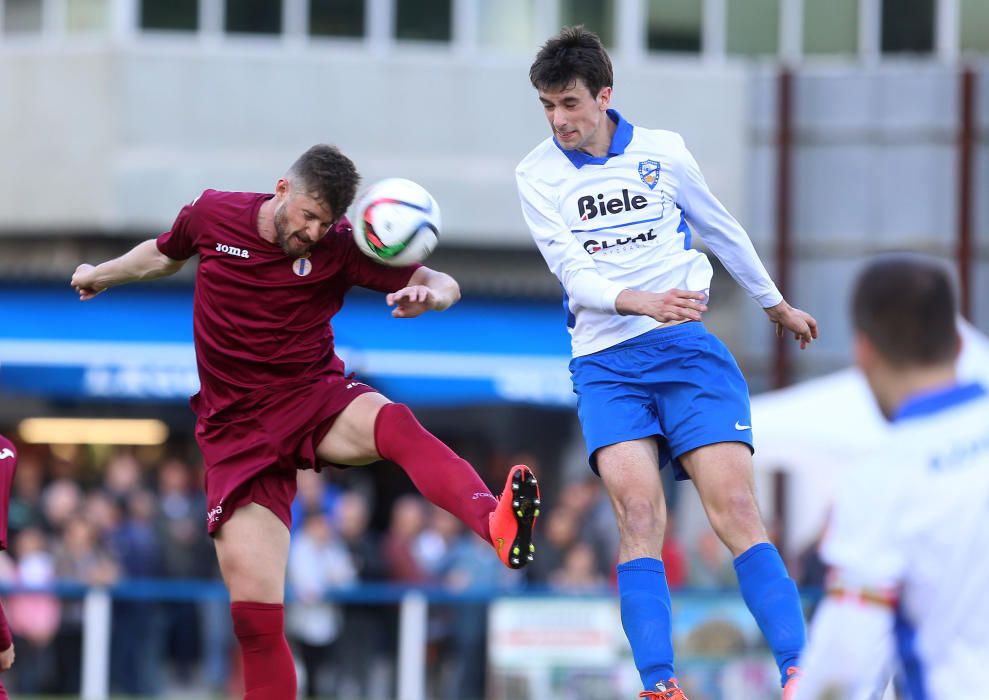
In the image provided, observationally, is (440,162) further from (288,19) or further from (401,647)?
(401,647)

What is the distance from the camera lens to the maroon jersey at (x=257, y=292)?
6.89 m

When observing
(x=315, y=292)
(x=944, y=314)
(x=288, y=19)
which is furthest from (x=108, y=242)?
(x=944, y=314)

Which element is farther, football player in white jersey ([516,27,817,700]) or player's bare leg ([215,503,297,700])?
player's bare leg ([215,503,297,700])

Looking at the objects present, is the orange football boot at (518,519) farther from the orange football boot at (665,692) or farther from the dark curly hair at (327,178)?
the dark curly hair at (327,178)

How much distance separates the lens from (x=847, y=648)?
4047 mm

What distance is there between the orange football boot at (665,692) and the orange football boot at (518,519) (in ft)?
2.20

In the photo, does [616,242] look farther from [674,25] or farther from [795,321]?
[674,25]

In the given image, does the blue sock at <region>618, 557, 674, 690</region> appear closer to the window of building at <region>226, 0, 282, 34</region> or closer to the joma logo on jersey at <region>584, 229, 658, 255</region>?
the joma logo on jersey at <region>584, 229, 658, 255</region>

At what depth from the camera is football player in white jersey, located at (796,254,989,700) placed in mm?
4020

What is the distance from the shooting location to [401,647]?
570 inches

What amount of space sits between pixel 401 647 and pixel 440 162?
31.5 feet

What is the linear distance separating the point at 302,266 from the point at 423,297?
744 millimetres

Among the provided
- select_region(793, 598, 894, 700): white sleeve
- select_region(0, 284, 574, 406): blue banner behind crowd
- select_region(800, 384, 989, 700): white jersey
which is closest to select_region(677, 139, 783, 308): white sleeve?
select_region(800, 384, 989, 700): white jersey

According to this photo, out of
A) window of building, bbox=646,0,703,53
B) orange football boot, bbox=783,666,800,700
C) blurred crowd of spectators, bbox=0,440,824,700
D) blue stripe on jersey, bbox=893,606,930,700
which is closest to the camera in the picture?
blue stripe on jersey, bbox=893,606,930,700
